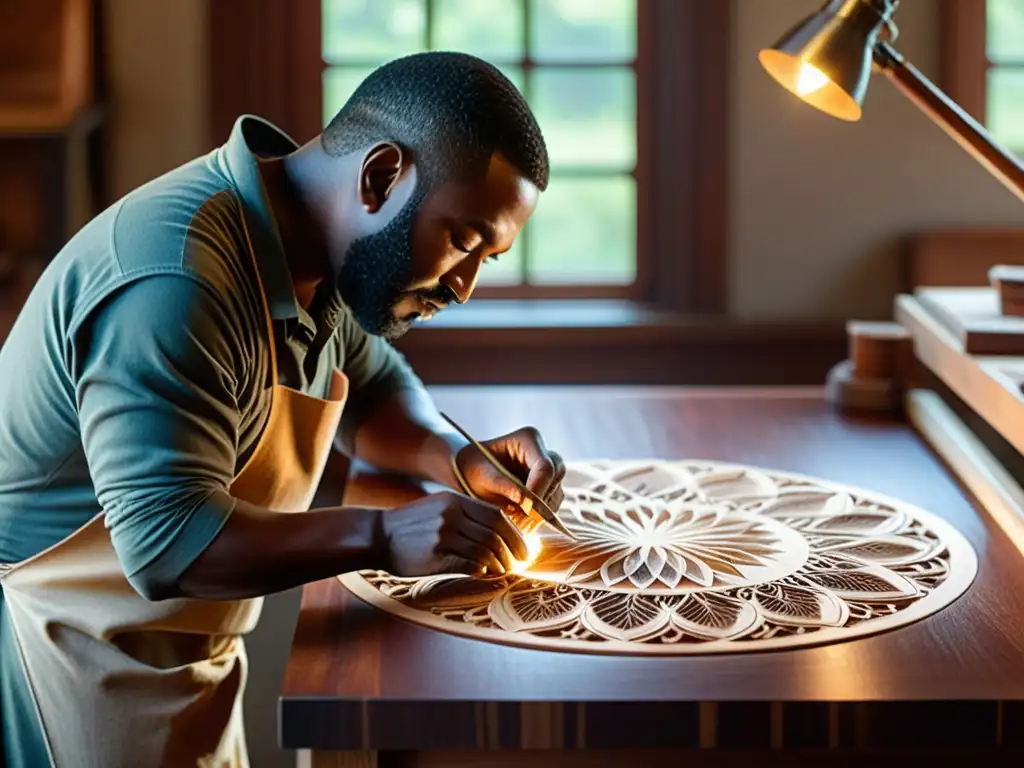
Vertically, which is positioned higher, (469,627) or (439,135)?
(439,135)

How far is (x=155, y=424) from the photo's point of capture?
4.25ft

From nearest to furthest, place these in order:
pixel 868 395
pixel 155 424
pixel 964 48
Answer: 1. pixel 155 424
2. pixel 868 395
3. pixel 964 48

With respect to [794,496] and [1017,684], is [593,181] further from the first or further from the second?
[1017,684]

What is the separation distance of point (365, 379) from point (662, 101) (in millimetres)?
1615

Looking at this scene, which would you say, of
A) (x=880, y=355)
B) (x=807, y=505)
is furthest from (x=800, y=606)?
(x=880, y=355)

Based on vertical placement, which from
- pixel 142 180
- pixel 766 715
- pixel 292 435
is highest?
pixel 142 180

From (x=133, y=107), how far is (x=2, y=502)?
6.07ft

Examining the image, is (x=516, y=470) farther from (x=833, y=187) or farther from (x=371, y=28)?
(x=371, y=28)

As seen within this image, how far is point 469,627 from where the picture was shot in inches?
52.6

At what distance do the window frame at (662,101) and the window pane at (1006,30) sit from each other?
2.01 feet

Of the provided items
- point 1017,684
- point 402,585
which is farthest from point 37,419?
point 1017,684

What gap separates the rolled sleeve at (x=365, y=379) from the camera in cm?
191

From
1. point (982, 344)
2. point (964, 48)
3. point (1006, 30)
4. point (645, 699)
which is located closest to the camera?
point (645, 699)

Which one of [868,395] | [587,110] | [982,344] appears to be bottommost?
[868,395]
